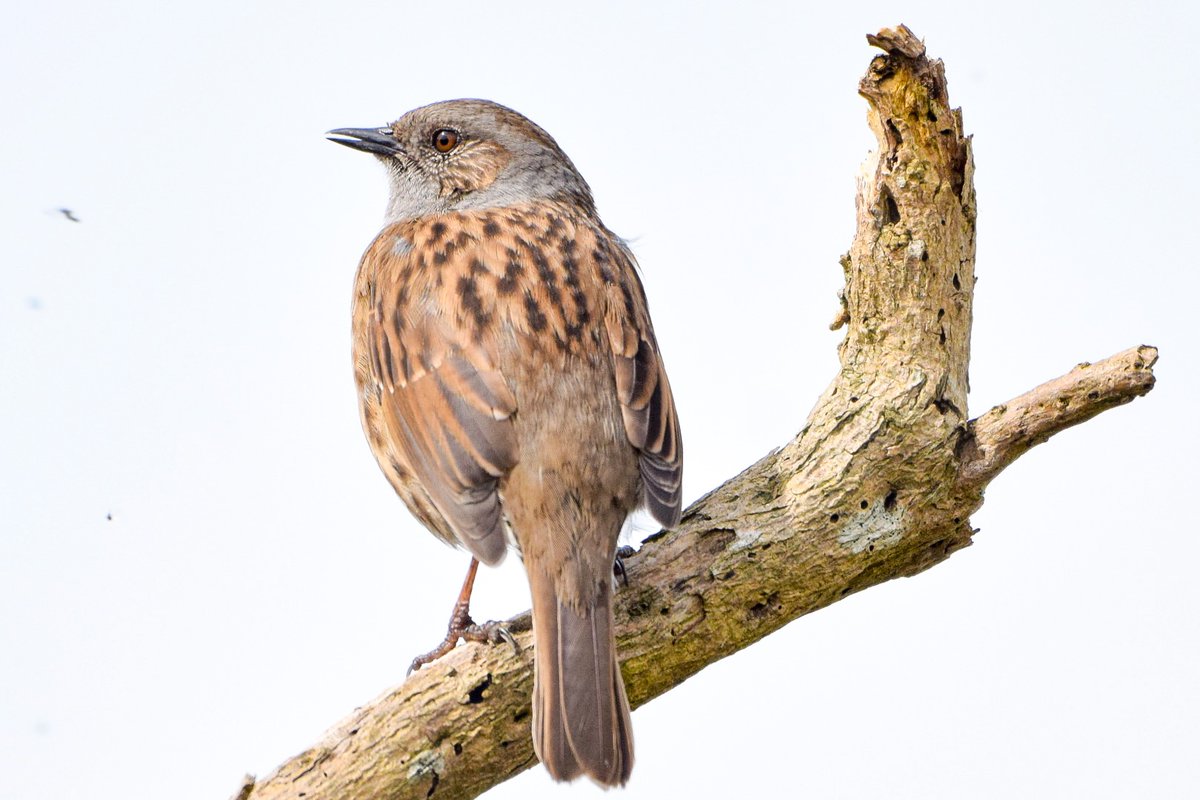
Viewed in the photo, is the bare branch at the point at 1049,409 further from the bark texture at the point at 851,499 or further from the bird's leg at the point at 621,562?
the bird's leg at the point at 621,562

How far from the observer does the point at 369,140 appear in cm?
779

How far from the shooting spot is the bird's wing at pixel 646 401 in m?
5.38

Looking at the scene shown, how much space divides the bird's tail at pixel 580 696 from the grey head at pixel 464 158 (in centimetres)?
302

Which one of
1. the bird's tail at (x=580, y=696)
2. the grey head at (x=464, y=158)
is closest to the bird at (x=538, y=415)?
the bird's tail at (x=580, y=696)

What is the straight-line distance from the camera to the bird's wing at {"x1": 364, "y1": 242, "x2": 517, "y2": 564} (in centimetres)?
537

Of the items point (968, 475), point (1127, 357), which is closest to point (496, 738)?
point (968, 475)

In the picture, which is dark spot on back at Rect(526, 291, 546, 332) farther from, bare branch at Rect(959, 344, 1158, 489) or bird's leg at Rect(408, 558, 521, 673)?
bare branch at Rect(959, 344, 1158, 489)

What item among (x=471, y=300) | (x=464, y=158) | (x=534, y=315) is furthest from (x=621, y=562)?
(x=464, y=158)

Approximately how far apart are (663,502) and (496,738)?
1123 millimetres

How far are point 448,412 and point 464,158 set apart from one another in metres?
2.47

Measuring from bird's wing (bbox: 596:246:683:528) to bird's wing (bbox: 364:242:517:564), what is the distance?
519 mm

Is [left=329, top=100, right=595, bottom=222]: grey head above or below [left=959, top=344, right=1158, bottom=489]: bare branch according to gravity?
above

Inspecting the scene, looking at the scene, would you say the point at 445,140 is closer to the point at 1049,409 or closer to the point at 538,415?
the point at 538,415

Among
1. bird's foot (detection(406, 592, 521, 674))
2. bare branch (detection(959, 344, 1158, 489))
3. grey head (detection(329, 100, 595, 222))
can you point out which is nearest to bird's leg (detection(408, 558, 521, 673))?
bird's foot (detection(406, 592, 521, 674))
